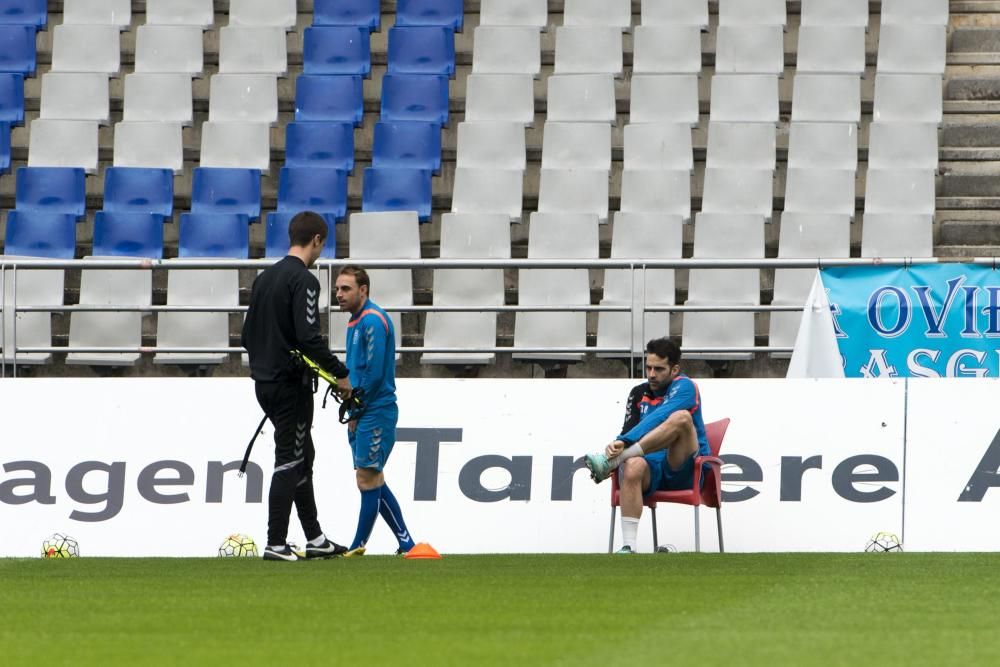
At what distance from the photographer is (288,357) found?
29.4 feet

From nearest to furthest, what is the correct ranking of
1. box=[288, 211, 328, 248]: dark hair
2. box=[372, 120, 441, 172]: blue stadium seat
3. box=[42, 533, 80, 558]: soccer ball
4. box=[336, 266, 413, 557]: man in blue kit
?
box=[288, 211, 328, 248]: dark hair → box=[336, 266, 413, 557]: man in blue kit → box=[42, 533, 80, 558]: soccer ball → box=[372, 120, 441, 172]: blue stadium seat

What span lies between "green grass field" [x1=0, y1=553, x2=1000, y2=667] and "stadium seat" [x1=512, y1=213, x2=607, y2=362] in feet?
15.7

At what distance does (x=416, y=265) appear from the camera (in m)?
12.2

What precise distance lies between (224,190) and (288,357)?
7177 mm

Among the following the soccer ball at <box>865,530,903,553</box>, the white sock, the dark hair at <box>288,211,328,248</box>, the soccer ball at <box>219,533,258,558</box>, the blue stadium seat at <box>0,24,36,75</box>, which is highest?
the blue stadium seat at <box>0,24,36,75</box>

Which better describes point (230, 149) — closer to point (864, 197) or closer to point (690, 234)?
point (690, 234)

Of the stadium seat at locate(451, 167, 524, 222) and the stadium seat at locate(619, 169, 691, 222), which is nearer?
the stadium seat at locate(619, 169, 691, 222)

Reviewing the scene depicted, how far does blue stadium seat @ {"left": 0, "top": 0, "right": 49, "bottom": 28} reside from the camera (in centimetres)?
1802

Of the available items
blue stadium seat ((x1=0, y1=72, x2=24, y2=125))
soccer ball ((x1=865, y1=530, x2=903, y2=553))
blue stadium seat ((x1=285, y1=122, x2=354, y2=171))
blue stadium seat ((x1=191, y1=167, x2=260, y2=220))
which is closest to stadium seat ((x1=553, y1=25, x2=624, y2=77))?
blue stadium seat ((x1=285, y1=122, x2=354, y2=171))

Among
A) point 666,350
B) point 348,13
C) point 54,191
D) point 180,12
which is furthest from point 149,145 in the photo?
point 666,350

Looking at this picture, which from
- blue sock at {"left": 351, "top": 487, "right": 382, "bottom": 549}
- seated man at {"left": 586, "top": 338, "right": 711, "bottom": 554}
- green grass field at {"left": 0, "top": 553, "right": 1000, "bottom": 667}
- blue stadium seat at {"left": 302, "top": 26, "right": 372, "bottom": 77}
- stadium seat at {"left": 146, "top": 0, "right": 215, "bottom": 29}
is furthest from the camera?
stadium seat at {"left": 146, "top": 0, "right": 215, "bottom": 29}

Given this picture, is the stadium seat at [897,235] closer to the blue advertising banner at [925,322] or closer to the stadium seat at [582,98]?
the stadium seat at [582,98]

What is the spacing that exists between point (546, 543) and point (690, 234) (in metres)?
4.78

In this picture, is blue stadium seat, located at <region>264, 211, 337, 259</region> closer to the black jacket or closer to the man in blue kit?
the man in blue kit
